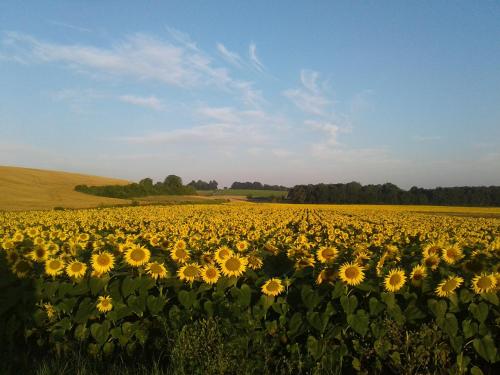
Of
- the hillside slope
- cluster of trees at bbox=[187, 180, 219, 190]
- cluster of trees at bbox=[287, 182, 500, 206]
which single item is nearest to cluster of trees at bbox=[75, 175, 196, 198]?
the hillside slope

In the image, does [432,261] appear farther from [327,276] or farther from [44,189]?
[44,189]

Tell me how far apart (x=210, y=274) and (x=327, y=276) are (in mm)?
1391

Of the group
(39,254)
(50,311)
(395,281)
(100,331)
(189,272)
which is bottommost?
(100,331)

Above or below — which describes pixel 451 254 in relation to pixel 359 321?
above

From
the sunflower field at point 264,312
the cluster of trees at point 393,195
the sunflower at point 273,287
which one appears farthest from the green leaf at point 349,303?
the cluster of trees at point 393,195

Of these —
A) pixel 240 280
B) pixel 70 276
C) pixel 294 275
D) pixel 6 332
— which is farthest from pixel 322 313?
pixel 6 332

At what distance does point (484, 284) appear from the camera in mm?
4016

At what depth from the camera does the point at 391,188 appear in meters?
85.2

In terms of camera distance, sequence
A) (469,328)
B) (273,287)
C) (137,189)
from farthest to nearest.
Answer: (137,189)
(273,287)
(469,328)

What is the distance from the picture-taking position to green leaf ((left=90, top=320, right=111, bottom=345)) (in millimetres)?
4629

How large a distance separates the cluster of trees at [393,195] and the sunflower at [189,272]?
3188 inches

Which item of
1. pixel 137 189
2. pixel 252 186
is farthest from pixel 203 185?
pixel 137 189

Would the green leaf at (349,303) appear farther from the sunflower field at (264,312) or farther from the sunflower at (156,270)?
the sunflower at (156,270)

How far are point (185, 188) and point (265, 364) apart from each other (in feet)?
316
